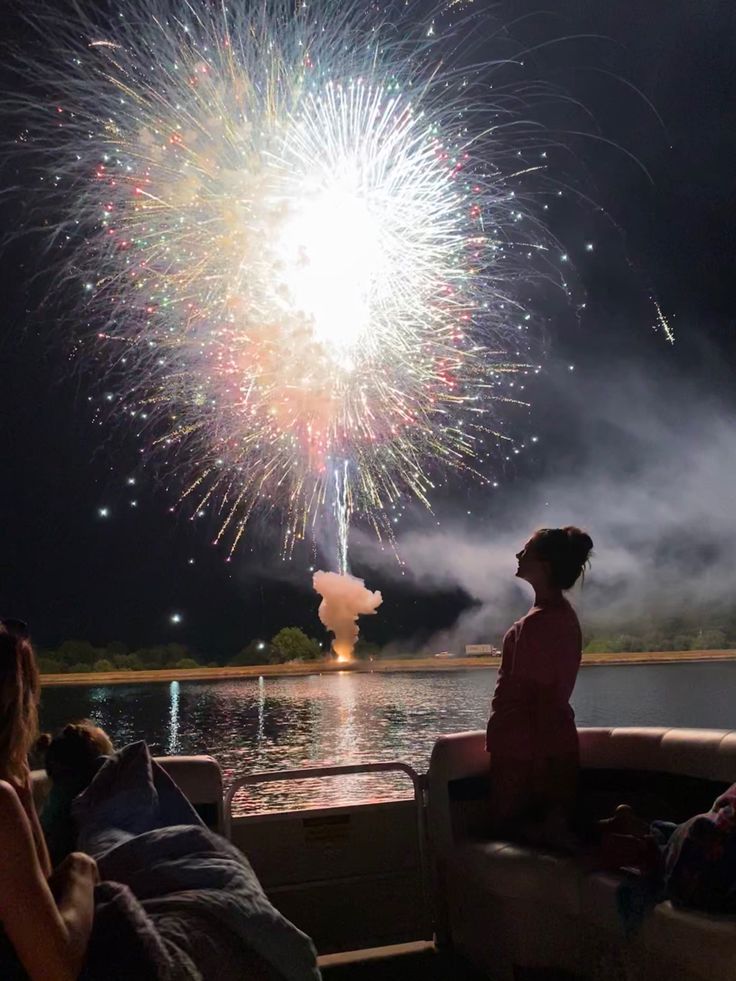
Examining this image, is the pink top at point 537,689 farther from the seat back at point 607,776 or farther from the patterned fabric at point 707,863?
the patterned fabric at point 707,863

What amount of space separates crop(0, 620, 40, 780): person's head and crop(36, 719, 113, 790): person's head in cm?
92

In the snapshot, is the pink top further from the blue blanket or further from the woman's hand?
the woman's hand

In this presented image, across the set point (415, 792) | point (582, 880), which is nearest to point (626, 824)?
point (582, 880)

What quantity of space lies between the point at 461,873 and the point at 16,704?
5.52 ft

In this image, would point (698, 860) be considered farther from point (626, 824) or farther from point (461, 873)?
point (461, 873)

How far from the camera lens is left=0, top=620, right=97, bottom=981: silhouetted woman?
3.81ft

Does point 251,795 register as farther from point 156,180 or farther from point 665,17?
point 665,17

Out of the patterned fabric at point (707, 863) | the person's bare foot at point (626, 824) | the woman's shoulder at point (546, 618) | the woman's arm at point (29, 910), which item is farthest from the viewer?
the woman's shoulder at point (546, 618)


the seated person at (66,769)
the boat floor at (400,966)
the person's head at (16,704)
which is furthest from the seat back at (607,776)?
the person's head at (16,704)

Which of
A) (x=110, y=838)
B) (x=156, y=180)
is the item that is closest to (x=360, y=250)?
(x=156, y=180)

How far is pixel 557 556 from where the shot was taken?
272 centimetres

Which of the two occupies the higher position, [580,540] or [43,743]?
[580,540]

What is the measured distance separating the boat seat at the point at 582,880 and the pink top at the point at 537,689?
0.15 metres

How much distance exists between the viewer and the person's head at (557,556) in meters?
2.71
